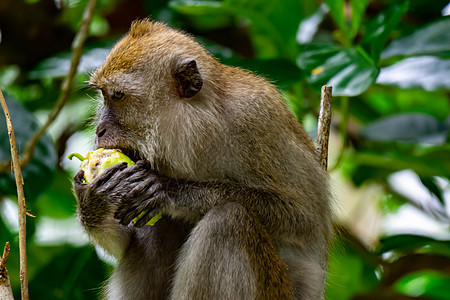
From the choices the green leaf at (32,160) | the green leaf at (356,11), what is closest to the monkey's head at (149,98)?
the green leaf at (32,160)

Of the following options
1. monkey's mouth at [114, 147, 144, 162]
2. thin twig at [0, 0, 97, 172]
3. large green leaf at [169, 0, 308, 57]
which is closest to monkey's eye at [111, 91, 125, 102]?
monkey's mouth at [114, 147, 144, 162]

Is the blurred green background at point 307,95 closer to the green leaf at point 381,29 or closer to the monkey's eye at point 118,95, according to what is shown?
the green leaf at point 381,29

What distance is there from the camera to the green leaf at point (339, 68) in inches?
152

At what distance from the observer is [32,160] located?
4.62 metres

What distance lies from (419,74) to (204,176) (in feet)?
7.34

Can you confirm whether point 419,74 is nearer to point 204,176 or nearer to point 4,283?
point 204,176

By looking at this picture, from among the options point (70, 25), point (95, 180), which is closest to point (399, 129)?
point (95, 180)

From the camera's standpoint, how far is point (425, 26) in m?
4.70

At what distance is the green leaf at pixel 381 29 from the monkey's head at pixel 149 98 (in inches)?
53.5

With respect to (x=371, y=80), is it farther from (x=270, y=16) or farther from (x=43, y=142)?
(x=43, y=142)

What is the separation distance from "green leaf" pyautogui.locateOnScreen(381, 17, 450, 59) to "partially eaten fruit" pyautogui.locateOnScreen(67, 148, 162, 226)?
7.68ft

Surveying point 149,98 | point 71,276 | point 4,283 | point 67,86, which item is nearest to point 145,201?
point 149,98

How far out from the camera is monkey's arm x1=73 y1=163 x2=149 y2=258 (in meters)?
3.37

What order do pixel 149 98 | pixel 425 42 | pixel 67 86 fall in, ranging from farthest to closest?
pixel 425 42
pixel 67 86
pixel 149 98
